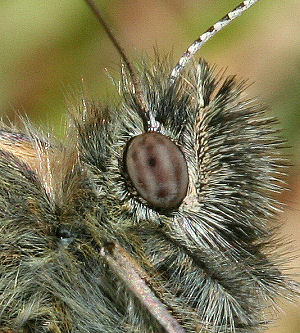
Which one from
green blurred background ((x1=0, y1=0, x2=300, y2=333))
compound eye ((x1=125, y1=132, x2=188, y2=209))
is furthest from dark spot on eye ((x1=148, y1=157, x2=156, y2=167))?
green blurred background ((x1=0, y1=0, x2=300, y2=333))

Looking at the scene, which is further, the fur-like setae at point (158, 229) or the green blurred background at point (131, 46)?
the green blurred background at point (131, 46)

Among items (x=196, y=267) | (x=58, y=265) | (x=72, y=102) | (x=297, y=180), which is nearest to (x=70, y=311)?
(x=58, y=265)

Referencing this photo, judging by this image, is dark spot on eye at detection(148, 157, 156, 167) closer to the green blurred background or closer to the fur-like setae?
the fur-like setae

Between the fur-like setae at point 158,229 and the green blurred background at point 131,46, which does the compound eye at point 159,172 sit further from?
the green blurred background at point 131,46

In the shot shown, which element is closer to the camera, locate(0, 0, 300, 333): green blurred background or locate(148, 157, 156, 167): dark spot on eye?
locate(148, 157, 156, 167): dark spot on eye

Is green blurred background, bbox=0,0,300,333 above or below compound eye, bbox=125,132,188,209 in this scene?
above

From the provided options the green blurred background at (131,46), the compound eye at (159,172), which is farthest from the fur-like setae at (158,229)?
the green blurred background at (131,46)

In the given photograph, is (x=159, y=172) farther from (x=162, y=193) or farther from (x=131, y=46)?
(x=131, y=46)

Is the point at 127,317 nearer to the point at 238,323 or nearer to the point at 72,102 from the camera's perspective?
the point at 238,323
